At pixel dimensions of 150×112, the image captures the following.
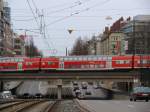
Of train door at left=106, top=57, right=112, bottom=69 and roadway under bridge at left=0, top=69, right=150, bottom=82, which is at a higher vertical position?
train door at left=106, top=57, right=112, bottom=69

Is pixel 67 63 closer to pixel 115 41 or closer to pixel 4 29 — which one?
pixel 4 29

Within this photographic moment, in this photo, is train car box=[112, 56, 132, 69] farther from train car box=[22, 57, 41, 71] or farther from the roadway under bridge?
train car box=[22, 57, 41, 71]

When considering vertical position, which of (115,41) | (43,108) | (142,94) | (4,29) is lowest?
(43,108)

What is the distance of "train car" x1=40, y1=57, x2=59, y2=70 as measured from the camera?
109438 millimetres

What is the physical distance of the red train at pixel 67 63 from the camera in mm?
107625

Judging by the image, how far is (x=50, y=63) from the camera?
110m

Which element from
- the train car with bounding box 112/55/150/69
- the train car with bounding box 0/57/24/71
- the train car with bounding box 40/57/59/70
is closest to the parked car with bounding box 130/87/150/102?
the train car with bounding box 112/55/150/69

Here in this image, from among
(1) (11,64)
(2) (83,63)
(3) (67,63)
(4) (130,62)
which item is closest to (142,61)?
(4) (130,62)

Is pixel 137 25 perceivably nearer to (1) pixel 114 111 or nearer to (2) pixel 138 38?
(2) pixel 138 38

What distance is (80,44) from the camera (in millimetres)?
198500

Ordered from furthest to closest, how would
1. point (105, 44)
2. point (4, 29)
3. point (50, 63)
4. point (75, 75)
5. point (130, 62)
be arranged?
1. point (105, 44)
2. point (4, 29)
3. point (75, 75)
4. point (50, 63)
5. point (130, 62)

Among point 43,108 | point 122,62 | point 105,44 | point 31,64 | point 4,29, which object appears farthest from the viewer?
point 105,44

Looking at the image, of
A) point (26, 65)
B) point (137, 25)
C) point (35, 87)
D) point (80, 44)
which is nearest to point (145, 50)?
point (137, 25)

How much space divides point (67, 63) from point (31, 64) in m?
8.13
